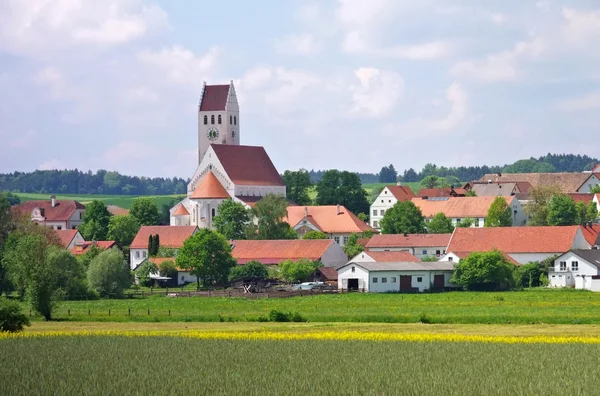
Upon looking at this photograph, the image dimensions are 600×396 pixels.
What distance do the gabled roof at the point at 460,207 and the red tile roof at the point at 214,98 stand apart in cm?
3183

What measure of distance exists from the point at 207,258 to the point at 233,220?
2831cm

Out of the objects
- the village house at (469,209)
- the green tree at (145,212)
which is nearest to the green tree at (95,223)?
the green tree at (145,212)

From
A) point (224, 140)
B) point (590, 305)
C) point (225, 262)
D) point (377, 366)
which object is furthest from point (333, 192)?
point (377, 366)

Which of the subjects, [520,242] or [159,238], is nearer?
[520,242]

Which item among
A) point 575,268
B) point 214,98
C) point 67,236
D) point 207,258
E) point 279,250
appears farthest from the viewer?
point 214,98

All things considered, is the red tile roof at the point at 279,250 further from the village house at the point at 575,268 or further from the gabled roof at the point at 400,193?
the gabled roof at the point at 400,193

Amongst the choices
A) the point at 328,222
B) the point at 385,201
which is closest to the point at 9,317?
the point at 328,222

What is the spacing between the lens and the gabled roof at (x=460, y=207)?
143350 mm

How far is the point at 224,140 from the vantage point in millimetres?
166125

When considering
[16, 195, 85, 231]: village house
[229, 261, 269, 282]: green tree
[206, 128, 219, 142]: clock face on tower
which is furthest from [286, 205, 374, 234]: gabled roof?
[16, 195, 85, 231]: village house

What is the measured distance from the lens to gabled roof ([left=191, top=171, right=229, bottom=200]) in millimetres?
143125

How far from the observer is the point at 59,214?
17312 centimetres

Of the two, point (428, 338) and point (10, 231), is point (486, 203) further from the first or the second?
point (428, 338)

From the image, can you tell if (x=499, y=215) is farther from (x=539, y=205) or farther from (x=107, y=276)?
(x=107, y=276)
